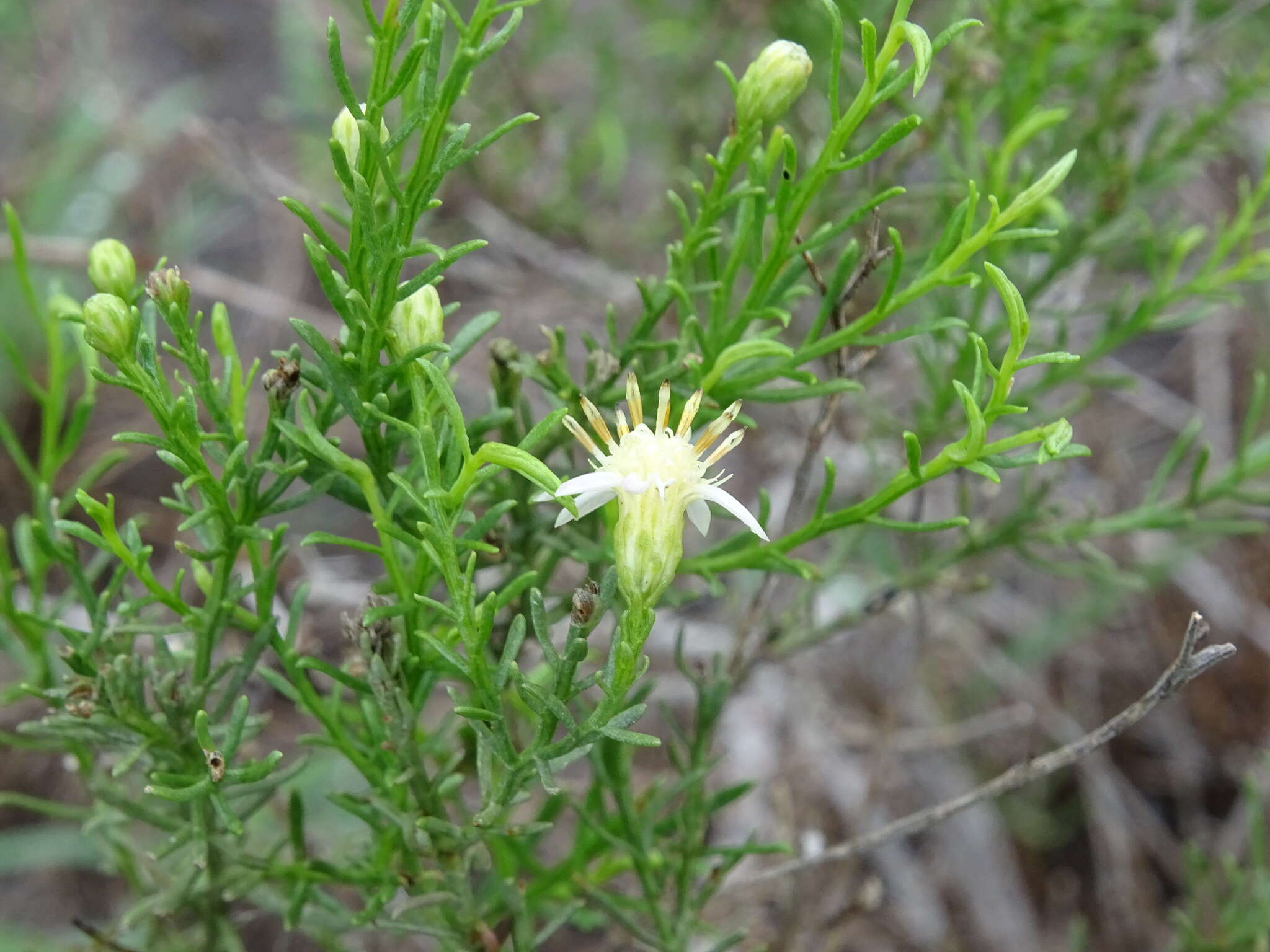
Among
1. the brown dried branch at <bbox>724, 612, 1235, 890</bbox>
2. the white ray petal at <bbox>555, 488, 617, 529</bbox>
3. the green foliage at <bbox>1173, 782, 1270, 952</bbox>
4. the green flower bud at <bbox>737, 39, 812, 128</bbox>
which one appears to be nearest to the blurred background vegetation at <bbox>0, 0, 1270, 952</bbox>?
the green foliage at <bbox>1173, 782, 1270, 952</bbox>

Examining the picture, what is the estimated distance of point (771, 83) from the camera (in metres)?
0.93

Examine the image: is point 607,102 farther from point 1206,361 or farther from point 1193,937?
Result: point 1193,937

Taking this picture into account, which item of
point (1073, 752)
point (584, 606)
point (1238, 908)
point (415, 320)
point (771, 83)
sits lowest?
point (1238, 908)

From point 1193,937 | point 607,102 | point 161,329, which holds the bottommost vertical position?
point 1193,937

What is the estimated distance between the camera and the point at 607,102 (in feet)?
8.84

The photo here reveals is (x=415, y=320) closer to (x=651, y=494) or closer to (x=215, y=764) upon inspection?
(x=651, y=494)

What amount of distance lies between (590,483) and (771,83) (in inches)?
16.7

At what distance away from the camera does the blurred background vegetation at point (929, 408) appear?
173 centimetres

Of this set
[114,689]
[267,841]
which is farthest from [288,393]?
[267,841]

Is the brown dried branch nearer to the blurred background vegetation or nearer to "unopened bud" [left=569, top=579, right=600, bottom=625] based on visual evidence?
the blurred background vegetation

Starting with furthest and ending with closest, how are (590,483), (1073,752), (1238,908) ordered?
→ (1238,908) → (1073,752) → (590,483)

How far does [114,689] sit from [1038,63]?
1.42m

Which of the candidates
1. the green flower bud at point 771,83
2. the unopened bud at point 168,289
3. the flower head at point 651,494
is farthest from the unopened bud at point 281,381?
the green flower bud at point 771,83

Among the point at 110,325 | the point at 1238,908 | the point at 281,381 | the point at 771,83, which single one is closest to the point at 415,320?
the point at 281,381
